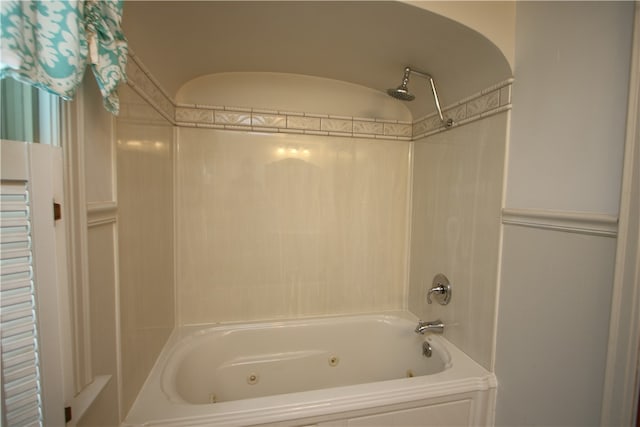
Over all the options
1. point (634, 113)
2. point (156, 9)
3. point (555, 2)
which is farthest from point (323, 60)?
point (634, 113)

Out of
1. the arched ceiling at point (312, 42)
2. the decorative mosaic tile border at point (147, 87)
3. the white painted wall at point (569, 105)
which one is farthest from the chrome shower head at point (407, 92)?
the decorative mosaic tile border at point (147, 87)

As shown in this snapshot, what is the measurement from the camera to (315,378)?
5.59ft

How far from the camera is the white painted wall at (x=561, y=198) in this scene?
0.80 m

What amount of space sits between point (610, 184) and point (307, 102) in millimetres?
1458

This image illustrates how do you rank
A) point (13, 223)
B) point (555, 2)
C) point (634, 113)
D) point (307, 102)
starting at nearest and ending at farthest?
point (13, 223) < point (634, 113) < point (555, 2) < point (307, 102)

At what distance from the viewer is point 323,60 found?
1.46m

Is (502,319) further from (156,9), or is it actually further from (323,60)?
(156,9)

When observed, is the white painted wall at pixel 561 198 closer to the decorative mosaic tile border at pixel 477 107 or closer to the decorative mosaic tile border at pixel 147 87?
the decorative mosaic tile border at pixel 477 107

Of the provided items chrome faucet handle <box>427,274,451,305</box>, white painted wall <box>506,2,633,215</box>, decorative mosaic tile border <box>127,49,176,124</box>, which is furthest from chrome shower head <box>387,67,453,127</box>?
decorative mosaic tile border <box>127,49,176,124</box>

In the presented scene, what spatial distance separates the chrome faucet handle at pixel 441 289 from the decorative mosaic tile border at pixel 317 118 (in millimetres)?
850

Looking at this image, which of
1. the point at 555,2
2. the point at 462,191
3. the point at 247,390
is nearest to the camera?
the point at 555,2

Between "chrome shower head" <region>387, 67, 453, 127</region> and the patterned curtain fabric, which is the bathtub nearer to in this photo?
the patterned curtain fabric

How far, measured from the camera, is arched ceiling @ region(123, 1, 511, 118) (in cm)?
102

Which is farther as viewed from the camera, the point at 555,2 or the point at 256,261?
the point at 256,261
